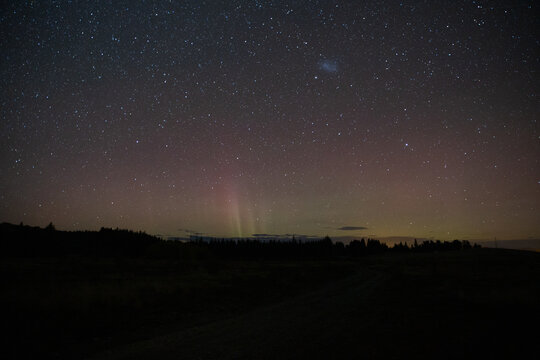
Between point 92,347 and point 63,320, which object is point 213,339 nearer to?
point 92,347

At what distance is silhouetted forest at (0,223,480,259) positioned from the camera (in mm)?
75375

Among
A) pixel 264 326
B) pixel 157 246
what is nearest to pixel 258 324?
pixel 264 326

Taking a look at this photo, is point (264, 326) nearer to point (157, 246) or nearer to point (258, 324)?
point (258, 324)

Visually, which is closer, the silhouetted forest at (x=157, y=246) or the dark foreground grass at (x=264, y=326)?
the dark foreground grass at (x=264, y=326)

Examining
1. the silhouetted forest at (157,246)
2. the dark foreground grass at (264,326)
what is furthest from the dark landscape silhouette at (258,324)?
the silhouetted forest at (157,246)

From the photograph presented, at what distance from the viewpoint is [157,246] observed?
83.9 meters

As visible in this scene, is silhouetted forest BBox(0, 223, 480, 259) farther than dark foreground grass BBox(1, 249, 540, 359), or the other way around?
silhouetted forest BBox(0, 223, 480, 259)

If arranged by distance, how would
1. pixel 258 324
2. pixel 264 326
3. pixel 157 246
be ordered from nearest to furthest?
pixel 264 326 < pixel 258 324 < pixel 157 246

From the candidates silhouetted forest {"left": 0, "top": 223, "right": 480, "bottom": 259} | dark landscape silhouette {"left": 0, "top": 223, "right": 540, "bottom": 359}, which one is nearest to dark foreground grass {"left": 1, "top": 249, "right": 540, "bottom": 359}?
dark landscape silhouette {"left": 0, "top": 223, "right": 540, "bottom": 359}

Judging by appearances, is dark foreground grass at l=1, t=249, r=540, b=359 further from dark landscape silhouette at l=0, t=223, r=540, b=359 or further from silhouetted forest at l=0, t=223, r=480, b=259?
silhouetted forest at l=0, t=223, r=480, b=259

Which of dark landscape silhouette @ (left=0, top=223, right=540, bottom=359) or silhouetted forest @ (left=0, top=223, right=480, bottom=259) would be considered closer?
dark landscape silhouette @ (left=0, top=223, right=540, bottom=359)

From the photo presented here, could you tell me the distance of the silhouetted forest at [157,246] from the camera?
75.4 meters

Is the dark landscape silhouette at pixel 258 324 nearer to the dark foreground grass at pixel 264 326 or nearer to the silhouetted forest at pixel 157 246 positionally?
the dark foreground grass at pixel 264 326

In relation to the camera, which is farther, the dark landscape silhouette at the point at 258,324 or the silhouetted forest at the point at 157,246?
the silhouetted forest at the point at 157,246
